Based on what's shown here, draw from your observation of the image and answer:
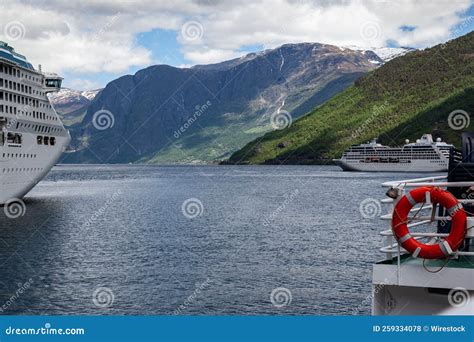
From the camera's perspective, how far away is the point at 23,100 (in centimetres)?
8925

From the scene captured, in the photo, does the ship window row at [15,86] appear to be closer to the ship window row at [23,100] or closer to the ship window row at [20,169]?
the ship window row at [23,100]

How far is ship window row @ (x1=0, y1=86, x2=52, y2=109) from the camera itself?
8411 centimetres

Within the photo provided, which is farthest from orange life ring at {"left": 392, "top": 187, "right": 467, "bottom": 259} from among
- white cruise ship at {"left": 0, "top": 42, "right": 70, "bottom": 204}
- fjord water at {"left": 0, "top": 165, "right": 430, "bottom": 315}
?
white cruise ship at {"left": 0, "top": 42, "right": 70, "bottom": 204}

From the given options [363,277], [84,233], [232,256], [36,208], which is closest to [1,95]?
[36,208]

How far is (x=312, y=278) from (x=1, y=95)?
2392 inches

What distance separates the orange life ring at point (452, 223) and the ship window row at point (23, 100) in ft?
255

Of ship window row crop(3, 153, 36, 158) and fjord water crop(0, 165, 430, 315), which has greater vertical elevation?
ship window row crop(3, 153, 36, 158)

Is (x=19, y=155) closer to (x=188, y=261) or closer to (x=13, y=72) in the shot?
(x=13, y=72)

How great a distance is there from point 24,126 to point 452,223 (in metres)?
80.7

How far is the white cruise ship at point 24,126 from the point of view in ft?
264

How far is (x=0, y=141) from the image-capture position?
77.9 metres

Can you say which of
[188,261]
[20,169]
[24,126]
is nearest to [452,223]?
[188,261]

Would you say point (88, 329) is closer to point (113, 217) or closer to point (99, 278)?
point (99, 278)

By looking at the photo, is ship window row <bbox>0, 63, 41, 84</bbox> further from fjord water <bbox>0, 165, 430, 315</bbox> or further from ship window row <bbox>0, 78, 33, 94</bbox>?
fjord water <bbox>0, 165, 430, 315</bbox>
